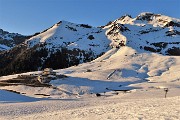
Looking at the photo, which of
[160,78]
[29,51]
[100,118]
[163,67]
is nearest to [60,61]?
A: [29,51]

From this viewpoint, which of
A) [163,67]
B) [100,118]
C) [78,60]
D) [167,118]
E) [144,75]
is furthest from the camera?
[78,60]

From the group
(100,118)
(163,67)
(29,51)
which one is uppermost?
(29,51)

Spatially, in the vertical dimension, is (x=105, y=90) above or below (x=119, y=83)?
below

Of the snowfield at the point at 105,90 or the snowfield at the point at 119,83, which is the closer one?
the snowfield at the point at 105,90

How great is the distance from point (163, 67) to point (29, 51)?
309ft

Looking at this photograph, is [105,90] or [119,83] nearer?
[105,90]

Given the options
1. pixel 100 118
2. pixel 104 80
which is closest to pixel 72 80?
pixel 104 80

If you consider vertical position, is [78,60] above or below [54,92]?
above

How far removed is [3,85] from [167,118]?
91.7m

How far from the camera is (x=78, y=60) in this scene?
18500cm

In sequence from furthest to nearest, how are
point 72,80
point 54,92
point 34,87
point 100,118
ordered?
point 72,80 < point 34,87 < point 54,92 < point 100,118

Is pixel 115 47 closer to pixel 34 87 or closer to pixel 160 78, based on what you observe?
pixel 160 78

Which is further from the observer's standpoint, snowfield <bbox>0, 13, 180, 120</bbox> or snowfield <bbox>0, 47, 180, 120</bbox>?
snowfield <bbox>0, 47, 180, 120</bbox>

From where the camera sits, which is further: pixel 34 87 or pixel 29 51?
pixel 29 51
